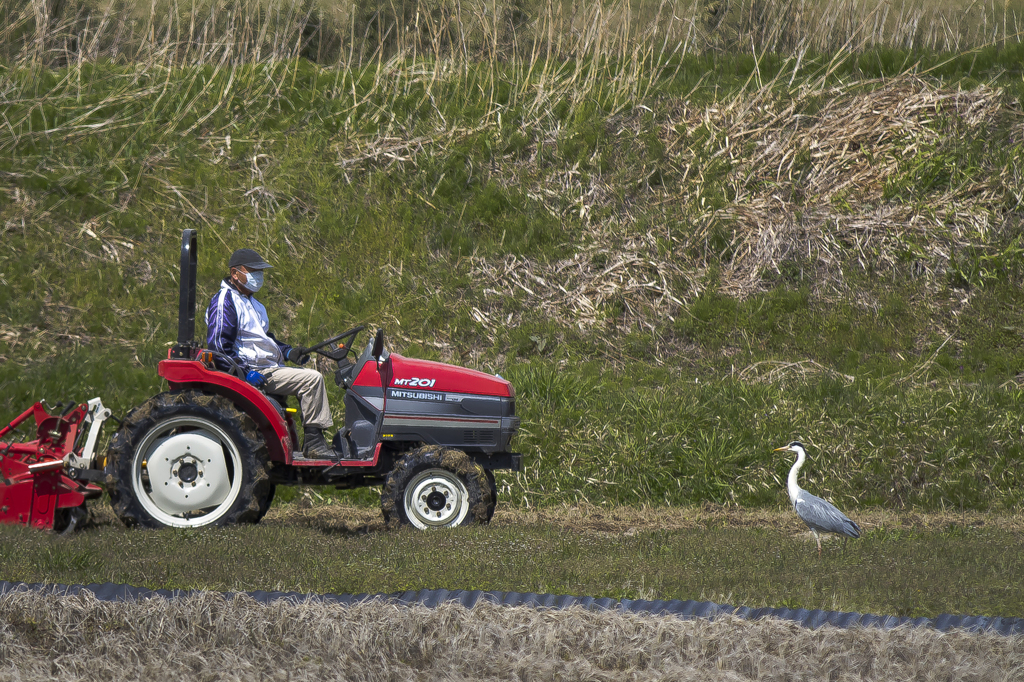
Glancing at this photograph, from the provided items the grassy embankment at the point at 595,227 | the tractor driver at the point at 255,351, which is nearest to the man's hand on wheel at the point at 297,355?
the tractor driver at the point at 255,351

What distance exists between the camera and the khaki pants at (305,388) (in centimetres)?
651

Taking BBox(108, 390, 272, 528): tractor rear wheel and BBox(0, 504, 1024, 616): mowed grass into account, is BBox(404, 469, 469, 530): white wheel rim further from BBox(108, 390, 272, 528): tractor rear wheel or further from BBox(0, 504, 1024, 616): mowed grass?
BBox(108, 390, 272, 528): tractor rear wheel

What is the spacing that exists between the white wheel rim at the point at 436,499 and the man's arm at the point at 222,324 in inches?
58.1

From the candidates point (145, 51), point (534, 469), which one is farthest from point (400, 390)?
point (145, 51)

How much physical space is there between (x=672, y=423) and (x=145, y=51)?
9.20m

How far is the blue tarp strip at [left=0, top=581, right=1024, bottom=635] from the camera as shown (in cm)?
421

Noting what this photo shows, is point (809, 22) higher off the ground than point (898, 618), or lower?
higher

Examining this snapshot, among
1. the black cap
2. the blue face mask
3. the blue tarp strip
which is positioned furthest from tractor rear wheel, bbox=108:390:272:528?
the blue tarp strip

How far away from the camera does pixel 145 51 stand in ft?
44.1

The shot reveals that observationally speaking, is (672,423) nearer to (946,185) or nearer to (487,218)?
(487,218)

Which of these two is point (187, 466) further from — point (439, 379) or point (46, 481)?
point (439, 379)

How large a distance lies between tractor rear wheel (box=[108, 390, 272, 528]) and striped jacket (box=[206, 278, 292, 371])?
0.34 meters

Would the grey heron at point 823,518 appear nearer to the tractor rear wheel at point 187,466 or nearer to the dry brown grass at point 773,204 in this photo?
the tractor rear wheel at point 187,466

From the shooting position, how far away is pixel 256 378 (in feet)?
21.6
